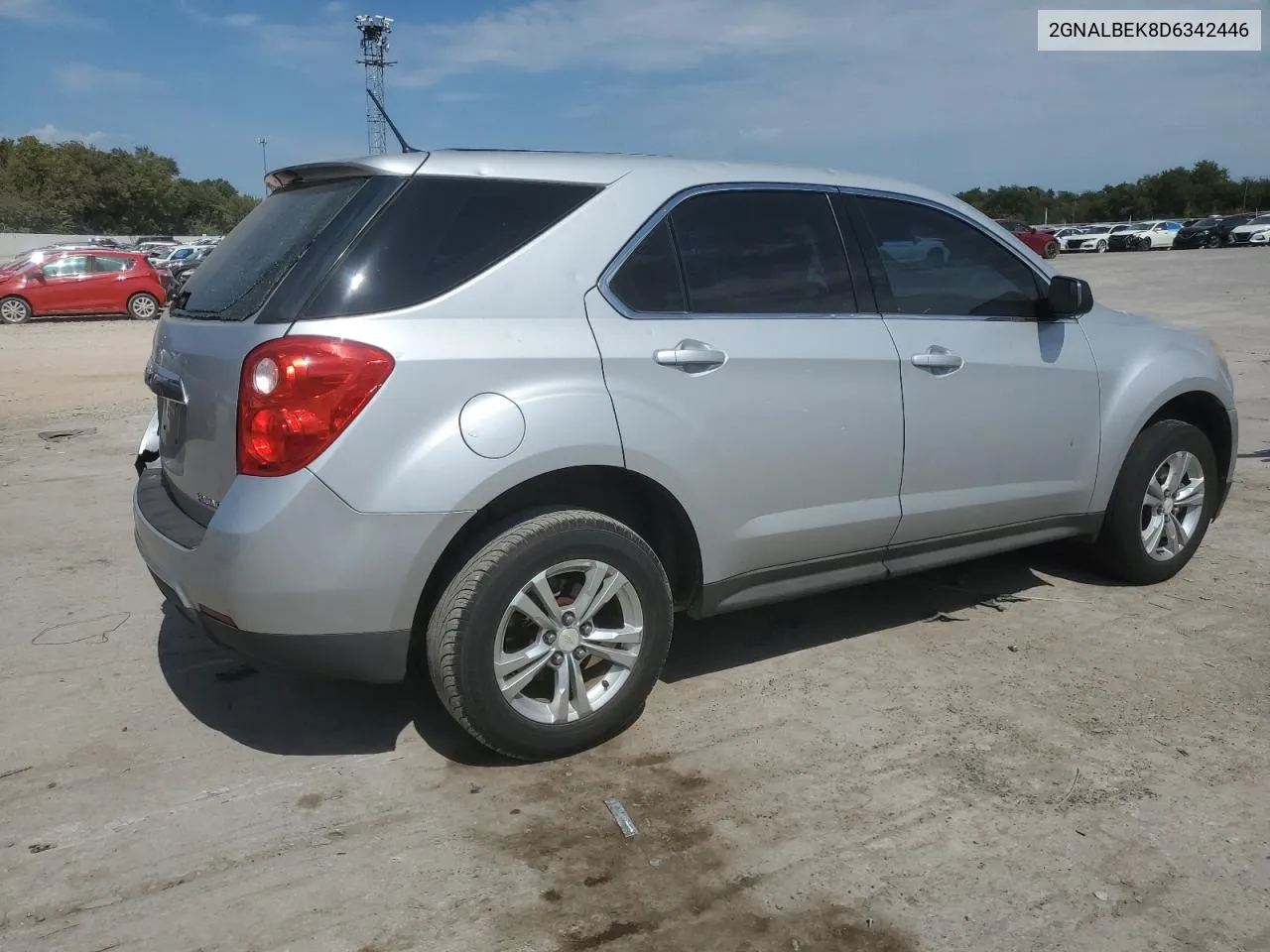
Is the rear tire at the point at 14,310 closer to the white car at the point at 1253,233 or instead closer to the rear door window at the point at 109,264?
the rear door window at the point at 109,264

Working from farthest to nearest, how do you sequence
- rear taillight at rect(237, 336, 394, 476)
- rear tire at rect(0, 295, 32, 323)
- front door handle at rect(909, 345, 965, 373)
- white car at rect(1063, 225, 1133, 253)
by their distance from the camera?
white car at rect(1063, 225, 1133, 253), rear tire at rect(0, 295, 32, 323), front door handle at rect(909, 345, 965, 373), rear taillight at rect(237, 336, 394, 476)

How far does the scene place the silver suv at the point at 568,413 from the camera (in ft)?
9.90

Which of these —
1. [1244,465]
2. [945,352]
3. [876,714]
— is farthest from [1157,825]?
[1244,465]

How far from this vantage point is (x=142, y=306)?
2334 cm

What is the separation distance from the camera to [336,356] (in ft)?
9.75

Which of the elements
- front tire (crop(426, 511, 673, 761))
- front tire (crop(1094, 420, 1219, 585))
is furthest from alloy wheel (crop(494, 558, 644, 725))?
front tire (crop(1094, 420, 1219, 585))

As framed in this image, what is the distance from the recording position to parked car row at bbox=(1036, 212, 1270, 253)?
49000 mm

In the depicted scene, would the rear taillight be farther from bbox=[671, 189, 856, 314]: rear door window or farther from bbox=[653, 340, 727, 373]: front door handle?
bbox=[671, 189, 856, 314]: rear door window

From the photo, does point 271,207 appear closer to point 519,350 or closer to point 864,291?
point 519,350

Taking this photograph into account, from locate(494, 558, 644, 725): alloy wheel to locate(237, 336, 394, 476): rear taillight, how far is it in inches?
28.7

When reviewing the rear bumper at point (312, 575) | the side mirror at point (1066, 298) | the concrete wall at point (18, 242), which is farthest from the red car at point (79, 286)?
the concrete wall at point (18, 242)

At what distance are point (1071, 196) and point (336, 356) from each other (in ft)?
338

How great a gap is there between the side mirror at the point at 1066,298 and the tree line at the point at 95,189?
6515cm

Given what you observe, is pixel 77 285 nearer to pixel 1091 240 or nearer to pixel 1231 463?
pixel 1231 463
